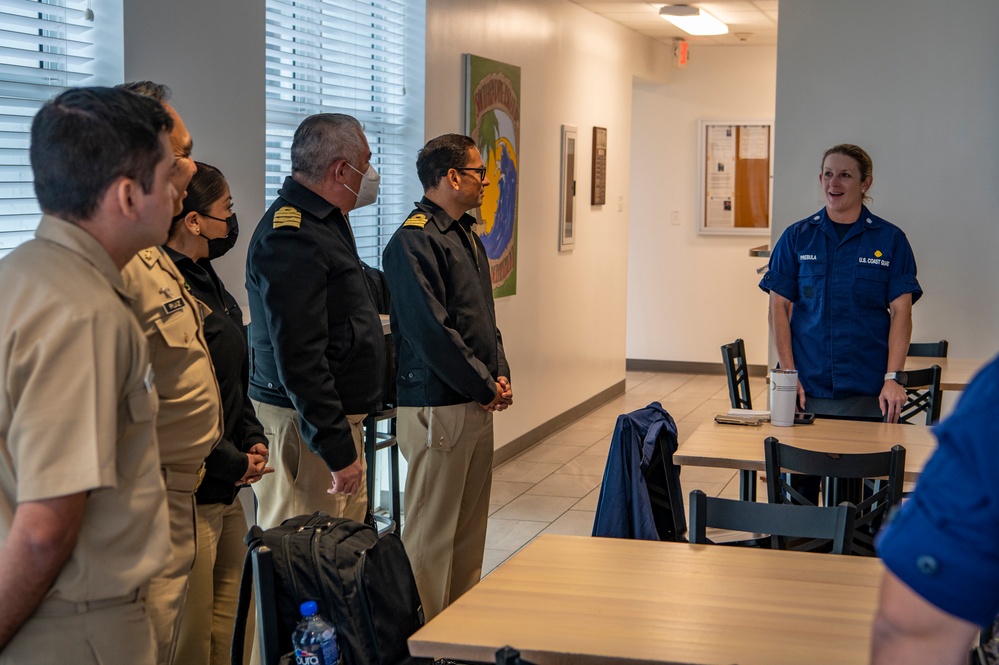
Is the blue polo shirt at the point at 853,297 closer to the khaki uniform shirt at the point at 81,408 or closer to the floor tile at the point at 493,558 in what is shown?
the floor tile at the point at 493,558

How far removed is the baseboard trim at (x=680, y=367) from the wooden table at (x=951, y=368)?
17.1 ft

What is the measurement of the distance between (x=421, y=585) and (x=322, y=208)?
4.66 feet

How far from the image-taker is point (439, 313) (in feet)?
11.8

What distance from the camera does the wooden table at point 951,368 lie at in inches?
185

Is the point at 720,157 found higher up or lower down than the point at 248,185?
higher up

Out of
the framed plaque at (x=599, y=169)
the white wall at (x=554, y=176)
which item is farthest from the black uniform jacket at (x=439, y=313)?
the framed plaque at (x=599, y=169)

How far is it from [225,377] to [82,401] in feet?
3.38

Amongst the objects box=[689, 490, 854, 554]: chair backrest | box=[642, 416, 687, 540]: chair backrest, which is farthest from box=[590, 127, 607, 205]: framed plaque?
box=[689, 490, 854, 554]: chair backrest

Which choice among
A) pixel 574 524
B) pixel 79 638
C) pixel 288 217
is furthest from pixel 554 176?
pixel 79 638

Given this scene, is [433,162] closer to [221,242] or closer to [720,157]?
[221,242]

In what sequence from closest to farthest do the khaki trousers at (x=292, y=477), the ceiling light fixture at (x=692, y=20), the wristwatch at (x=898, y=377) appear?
the khaki trousers at (x=292, y=477)
the wristwatch at (x=898, y=377)
the ceiling light fixture at (x=692, y=20)

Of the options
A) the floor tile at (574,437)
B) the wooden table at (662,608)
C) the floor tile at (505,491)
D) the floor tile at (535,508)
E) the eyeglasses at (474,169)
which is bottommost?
the floor tile at (535,508)

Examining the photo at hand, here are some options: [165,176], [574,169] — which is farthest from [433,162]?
[574,169]

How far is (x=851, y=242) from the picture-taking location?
4.40 m
